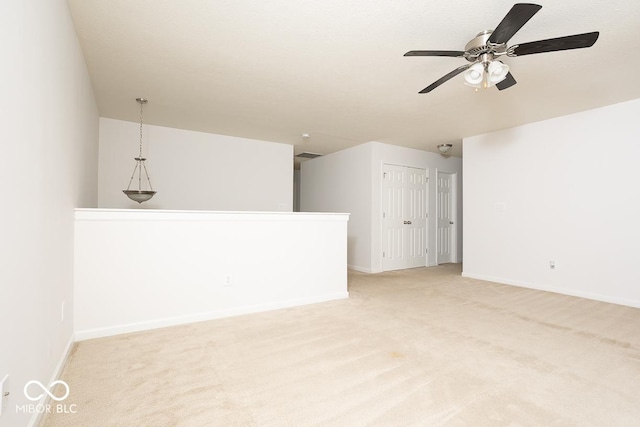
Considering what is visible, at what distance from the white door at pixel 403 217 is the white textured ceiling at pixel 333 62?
5.12 feet

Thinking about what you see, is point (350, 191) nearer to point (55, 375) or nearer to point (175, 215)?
point (175, 215)

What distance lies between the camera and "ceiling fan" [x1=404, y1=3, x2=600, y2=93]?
181 centimetres

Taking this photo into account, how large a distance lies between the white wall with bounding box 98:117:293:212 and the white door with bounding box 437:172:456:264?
340 cm

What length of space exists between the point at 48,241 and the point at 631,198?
222 inches

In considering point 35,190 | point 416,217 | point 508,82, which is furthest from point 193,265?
point 416,217

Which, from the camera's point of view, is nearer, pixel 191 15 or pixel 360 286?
pixel 191 15

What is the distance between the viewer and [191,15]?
2236 millimetres

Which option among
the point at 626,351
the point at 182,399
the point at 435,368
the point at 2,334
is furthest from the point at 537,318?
the point at 2,334

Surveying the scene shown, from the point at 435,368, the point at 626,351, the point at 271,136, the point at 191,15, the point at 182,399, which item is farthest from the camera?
the point at 271,136

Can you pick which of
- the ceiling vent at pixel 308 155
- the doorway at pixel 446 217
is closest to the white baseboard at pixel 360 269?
the doorway at pixel 446 217

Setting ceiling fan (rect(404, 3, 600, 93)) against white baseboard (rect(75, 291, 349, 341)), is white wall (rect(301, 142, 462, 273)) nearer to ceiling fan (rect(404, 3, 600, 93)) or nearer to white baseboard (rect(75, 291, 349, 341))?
white baseboard (rect(75, 291, 349, 341))

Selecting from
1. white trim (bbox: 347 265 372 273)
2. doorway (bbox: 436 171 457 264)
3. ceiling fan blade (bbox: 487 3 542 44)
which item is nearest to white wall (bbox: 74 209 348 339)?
white trim (bbox: 347 265 372 273)

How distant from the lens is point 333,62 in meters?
2.88

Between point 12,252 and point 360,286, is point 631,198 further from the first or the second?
point 12,252
